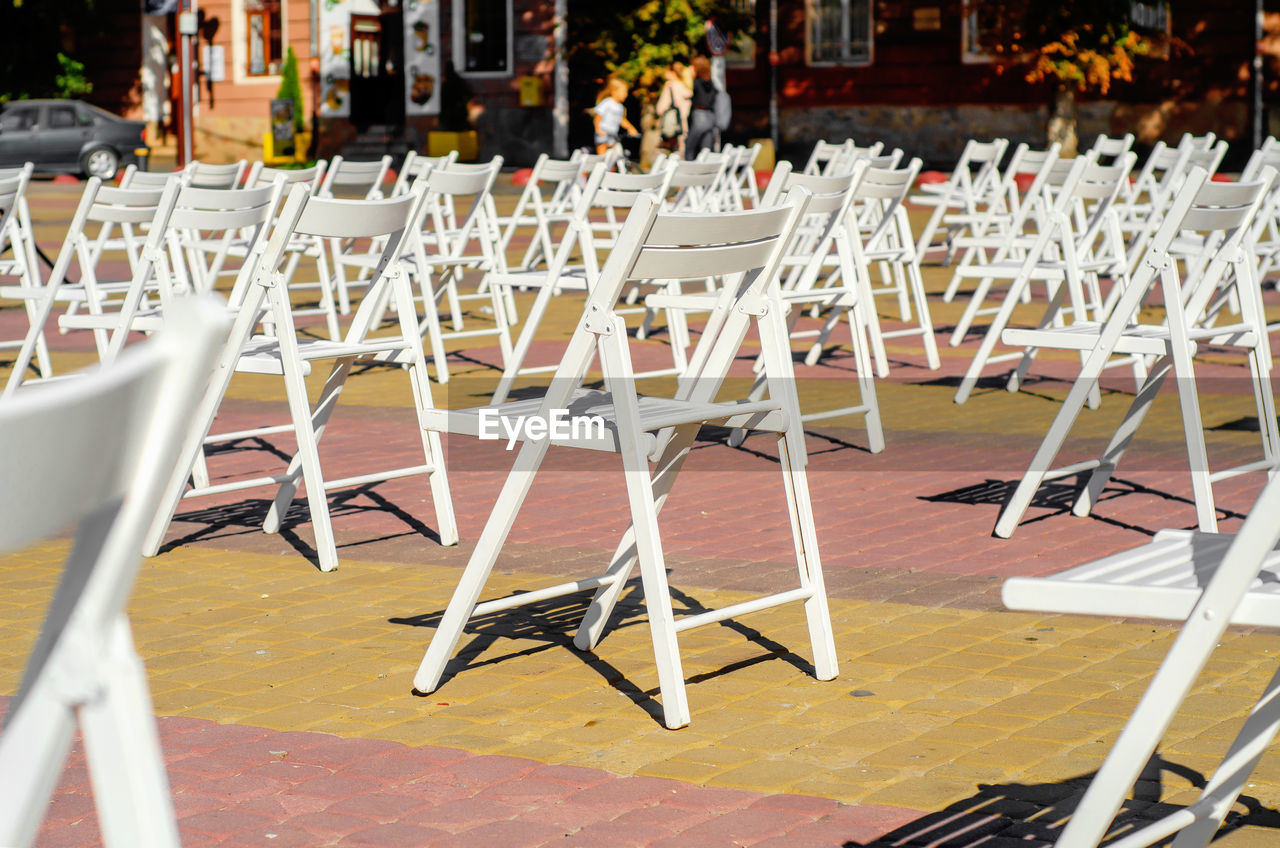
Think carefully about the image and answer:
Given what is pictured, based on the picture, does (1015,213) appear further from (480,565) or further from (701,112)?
(701,112)

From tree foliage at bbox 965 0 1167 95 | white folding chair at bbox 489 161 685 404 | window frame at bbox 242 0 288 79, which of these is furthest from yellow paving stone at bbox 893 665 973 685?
window frame at bbox 242 0 288 79

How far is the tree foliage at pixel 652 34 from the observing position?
31.9 meters

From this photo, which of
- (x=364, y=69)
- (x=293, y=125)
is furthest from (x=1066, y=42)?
(x=293, y=125)

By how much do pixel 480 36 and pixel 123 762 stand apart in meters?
38.4

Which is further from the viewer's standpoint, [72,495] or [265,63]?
[265,63]

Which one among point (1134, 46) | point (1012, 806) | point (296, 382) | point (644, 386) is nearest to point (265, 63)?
point (1134, 46)

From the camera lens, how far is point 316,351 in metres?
5.84

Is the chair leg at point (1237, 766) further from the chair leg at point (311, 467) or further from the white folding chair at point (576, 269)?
the white folding chair at point (576, 269)

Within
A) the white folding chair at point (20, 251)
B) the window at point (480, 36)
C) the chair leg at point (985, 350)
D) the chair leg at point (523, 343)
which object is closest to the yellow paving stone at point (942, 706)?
the chair leg at point (523, 343)

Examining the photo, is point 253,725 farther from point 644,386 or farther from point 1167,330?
point 644,386

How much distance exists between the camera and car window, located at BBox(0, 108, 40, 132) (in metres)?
34.5

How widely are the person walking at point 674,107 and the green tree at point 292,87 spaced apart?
28.5 feet

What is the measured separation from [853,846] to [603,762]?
715mm

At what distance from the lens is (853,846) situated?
333 centimetres
